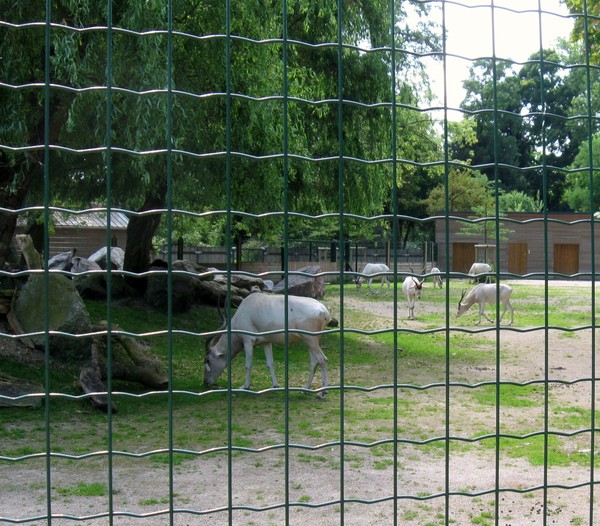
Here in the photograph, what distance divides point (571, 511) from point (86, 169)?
28.5 ft

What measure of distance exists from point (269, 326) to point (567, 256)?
31.6 m

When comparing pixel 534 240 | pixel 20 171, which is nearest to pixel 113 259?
pixel 20 171

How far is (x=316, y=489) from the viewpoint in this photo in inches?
205

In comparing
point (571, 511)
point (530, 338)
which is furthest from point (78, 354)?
point (530, 338)

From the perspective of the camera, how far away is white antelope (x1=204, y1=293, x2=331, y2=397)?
9.27 m

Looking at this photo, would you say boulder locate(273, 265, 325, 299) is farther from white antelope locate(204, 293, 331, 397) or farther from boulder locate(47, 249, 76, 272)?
white antelope locate(204, 293, 331, 397)

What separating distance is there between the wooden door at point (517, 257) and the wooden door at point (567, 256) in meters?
4.24

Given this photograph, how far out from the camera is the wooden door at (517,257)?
33969 millimetres

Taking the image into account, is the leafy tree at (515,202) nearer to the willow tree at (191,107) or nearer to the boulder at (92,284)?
the boulder at (92,284)

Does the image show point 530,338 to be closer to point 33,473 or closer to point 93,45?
point 93,45

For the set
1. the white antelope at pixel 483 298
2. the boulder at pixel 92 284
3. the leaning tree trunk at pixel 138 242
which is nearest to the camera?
the boulder at pixel 92 284

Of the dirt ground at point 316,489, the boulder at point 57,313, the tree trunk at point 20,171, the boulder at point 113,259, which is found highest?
the tree trunk at point 20,171

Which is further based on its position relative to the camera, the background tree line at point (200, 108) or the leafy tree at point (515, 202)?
the leafy tree at point (515, 202)

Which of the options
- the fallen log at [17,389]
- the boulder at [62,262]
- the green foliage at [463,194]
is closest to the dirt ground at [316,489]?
the fallen log at [17,389]
